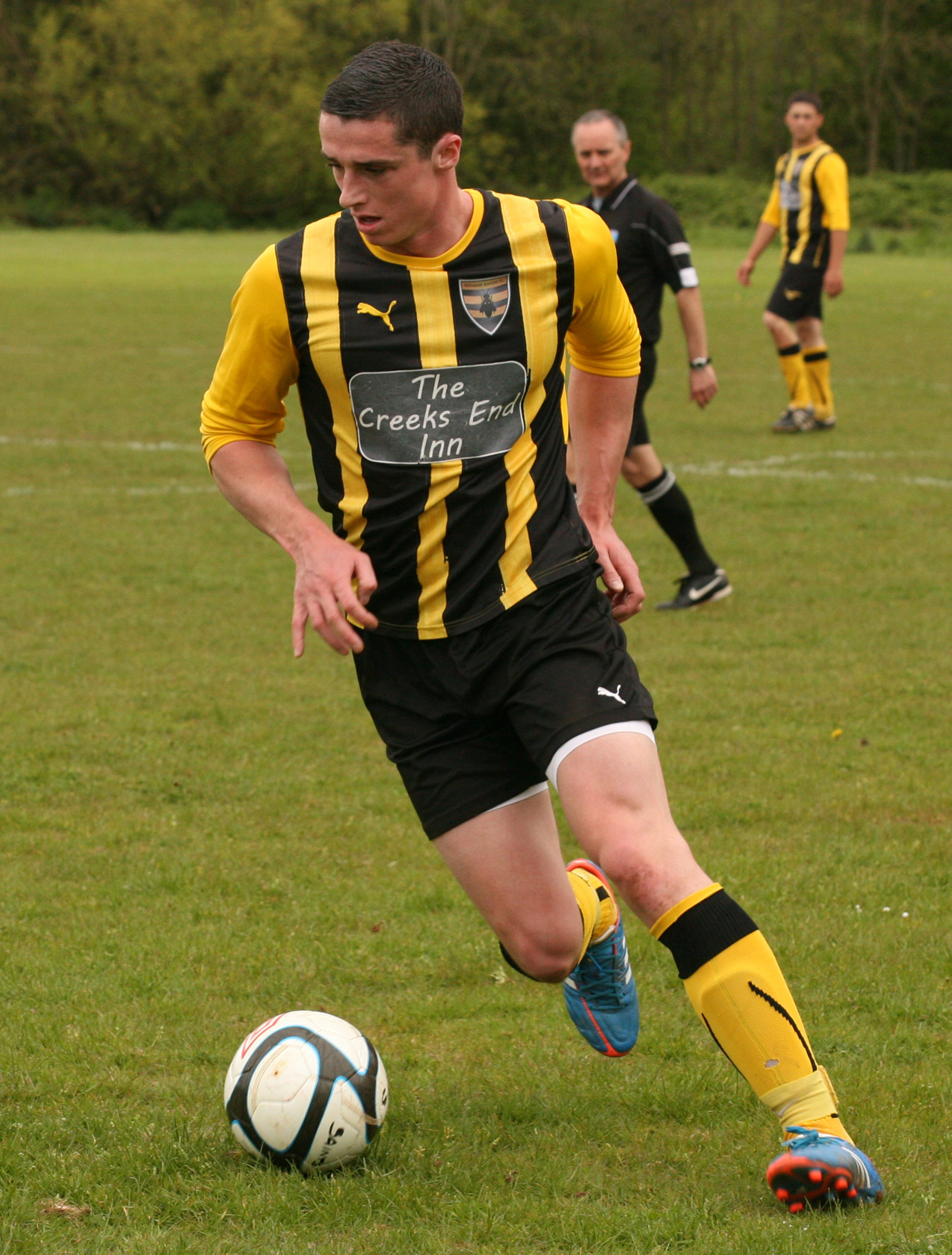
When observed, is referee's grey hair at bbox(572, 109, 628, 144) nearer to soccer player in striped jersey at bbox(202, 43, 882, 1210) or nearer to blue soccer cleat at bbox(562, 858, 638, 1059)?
soccer player in striped jersey at bbox(202, 43, 882, 1210)

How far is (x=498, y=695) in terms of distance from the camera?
3.33 metres

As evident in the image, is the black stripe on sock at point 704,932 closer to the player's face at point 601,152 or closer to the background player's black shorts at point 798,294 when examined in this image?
the player's face at point 601,152

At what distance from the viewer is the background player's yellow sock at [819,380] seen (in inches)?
535

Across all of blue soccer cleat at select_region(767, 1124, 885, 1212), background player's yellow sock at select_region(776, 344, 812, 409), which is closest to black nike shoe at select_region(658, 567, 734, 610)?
blue soccer cleat at select_region(767, 1124, 885, 1212)

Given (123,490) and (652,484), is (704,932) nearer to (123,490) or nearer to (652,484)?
(652,484)

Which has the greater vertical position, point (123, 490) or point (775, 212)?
point (775, 212)

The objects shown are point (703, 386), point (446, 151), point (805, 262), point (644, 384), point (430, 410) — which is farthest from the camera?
point (805, 262)

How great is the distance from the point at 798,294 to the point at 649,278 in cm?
590

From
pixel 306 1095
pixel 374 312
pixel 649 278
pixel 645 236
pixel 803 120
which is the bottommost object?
pixel 306 1095

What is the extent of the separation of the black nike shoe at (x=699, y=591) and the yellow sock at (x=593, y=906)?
14.3 ft

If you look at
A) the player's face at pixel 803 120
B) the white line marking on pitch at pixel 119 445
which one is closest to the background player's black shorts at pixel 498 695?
the white line marking on pitch at pixel 119 445

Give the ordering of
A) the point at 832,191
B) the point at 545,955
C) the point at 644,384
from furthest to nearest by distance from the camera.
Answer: the point at 832,191 → the point at 644,384 → the point at 545,955

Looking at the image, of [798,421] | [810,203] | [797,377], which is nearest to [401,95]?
[798,421]

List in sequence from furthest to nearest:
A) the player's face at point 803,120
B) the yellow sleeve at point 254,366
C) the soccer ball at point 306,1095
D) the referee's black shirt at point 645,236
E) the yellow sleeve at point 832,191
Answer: the yellow sleeve at point 832,191 → the player's face at point 803,120 → the referee's black shirt at point 645,236 → the yellow sleeve at point 254,366 → the soccer ball at point 306,1095
